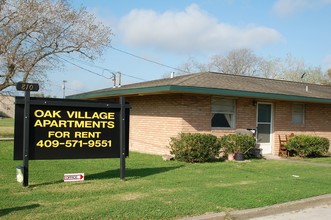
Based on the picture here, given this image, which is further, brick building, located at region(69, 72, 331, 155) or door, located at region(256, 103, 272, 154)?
door, located at region(256, 103, 272, 154)

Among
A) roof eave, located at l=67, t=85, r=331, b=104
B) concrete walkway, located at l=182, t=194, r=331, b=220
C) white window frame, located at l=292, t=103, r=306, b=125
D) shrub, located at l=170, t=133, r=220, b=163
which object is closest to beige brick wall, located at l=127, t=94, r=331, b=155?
white window frame, located at l=292, t=103, r=306, b=125

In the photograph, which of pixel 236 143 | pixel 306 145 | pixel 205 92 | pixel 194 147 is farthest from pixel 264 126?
pixel 194 147

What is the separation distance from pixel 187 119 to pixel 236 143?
1.99 m

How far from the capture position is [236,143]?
13.8 meters

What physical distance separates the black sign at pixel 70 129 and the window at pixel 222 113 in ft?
21.1

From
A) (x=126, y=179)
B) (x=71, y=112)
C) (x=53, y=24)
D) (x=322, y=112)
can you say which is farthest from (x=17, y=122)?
(x=53, y=24)

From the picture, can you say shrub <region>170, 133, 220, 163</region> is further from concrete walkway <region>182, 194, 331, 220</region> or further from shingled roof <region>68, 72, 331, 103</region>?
concrete walkway <region>182, 194, 331, 220</region>

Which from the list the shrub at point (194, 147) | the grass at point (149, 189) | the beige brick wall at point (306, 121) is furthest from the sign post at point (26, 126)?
the beige brick wall at point (306, 121)

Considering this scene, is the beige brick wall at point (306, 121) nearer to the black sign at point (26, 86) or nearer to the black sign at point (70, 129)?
the black sign at point (70, 129)

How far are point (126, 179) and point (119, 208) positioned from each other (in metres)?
2.83

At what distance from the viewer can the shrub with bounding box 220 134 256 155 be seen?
13836 mm

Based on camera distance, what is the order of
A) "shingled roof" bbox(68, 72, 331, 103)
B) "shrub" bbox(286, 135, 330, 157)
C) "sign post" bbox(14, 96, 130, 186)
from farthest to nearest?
"shrub" bbox(286, 135, 330, 157), "shingled roof" bbox(68, 72, 331, 103), "sign post" bbox(14, 96, 130, 186)

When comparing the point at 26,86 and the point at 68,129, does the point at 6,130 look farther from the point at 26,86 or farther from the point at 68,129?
the point at 26,86

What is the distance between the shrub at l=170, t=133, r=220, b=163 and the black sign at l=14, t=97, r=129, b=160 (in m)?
4.07
